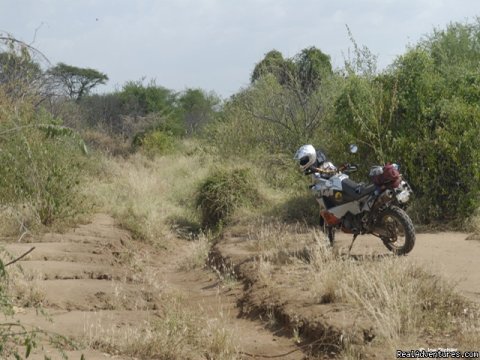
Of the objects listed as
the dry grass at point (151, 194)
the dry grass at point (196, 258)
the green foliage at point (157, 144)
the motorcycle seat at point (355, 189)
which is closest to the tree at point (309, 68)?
the dry grass at point (151, 194)

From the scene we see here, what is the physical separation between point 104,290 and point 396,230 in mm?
3649

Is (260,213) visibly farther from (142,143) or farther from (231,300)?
(142,143)

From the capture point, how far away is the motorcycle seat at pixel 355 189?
7.96 meters

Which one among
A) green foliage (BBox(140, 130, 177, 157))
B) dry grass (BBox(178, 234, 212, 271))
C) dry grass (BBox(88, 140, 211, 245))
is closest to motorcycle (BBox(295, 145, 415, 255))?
dry grass (BBox(178, 234, 212, 271))

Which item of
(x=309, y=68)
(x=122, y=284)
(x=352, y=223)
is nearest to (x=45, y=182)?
(x=122, y=284)

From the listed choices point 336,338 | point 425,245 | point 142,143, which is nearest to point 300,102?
point 425,245

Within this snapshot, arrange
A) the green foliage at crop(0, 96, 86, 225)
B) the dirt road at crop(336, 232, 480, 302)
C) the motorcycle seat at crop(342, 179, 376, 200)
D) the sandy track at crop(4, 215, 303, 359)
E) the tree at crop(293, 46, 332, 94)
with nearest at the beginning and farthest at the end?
the sandy track at crop(4, 215, 303, 359) < the dirt road at crop(336, 232, 480, 302) < the motorcycle seat at crop(342, 179, 376, 200) < the green foliage at crop(0, 96, 86, 225) < the tree at crop(293, 46, 332, 94)

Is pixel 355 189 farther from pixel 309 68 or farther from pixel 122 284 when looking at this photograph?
pixel 309 68

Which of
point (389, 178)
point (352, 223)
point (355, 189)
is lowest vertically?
point (352, 223)

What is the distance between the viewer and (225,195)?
1280 centimetres

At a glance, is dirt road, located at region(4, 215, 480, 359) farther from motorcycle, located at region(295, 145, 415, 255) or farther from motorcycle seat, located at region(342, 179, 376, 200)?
motorcycle seat, located at region(342, 179, 376, 200)

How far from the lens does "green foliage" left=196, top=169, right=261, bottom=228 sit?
12.6 metres

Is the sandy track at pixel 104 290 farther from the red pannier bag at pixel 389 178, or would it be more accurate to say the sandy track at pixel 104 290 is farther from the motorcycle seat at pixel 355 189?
the red pannier bag at pixel 389 178

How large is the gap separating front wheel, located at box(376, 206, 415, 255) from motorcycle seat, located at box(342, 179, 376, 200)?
1.08ft
